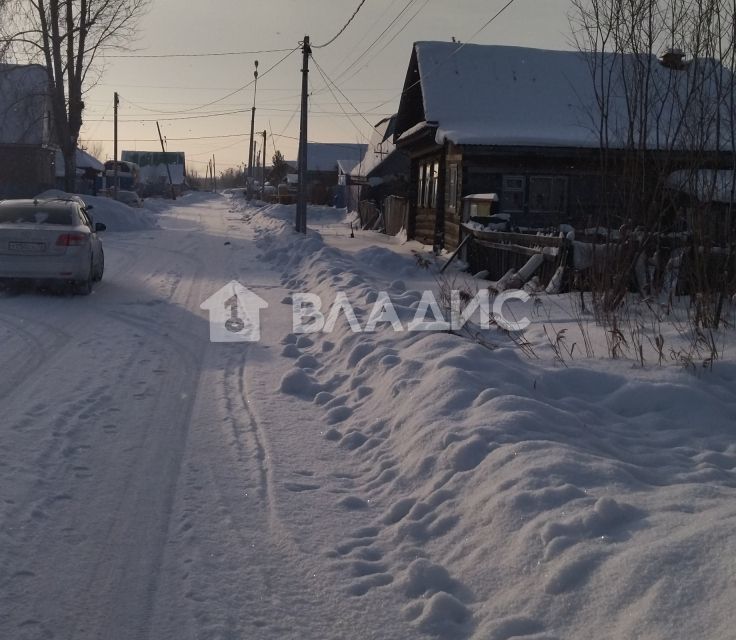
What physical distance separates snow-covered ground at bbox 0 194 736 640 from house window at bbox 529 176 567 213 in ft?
45.7

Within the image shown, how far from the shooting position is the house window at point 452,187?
915 inches

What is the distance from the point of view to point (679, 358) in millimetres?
7387

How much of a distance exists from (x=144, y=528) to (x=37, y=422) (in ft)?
7.47

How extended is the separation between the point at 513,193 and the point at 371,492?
60.0 ft

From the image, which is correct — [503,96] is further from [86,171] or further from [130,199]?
[86,171]

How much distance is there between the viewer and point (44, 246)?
13078 mm

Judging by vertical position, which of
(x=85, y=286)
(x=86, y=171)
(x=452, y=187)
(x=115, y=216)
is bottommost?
(x=85, y=286)

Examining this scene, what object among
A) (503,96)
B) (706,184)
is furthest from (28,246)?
(503,96)

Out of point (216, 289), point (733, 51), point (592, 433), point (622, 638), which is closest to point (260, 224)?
point (216, 289)

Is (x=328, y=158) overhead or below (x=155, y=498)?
overhead

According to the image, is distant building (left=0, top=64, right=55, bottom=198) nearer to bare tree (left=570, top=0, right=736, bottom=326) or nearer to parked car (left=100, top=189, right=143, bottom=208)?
parked car (left=100, top=189, right=143, bottom=208)

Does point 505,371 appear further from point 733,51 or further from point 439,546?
point 733,51

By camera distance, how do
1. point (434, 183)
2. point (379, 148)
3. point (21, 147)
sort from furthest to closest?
point (21, 147), point (379, 148), point (434, 183)

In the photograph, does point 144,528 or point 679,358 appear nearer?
point 144,528
